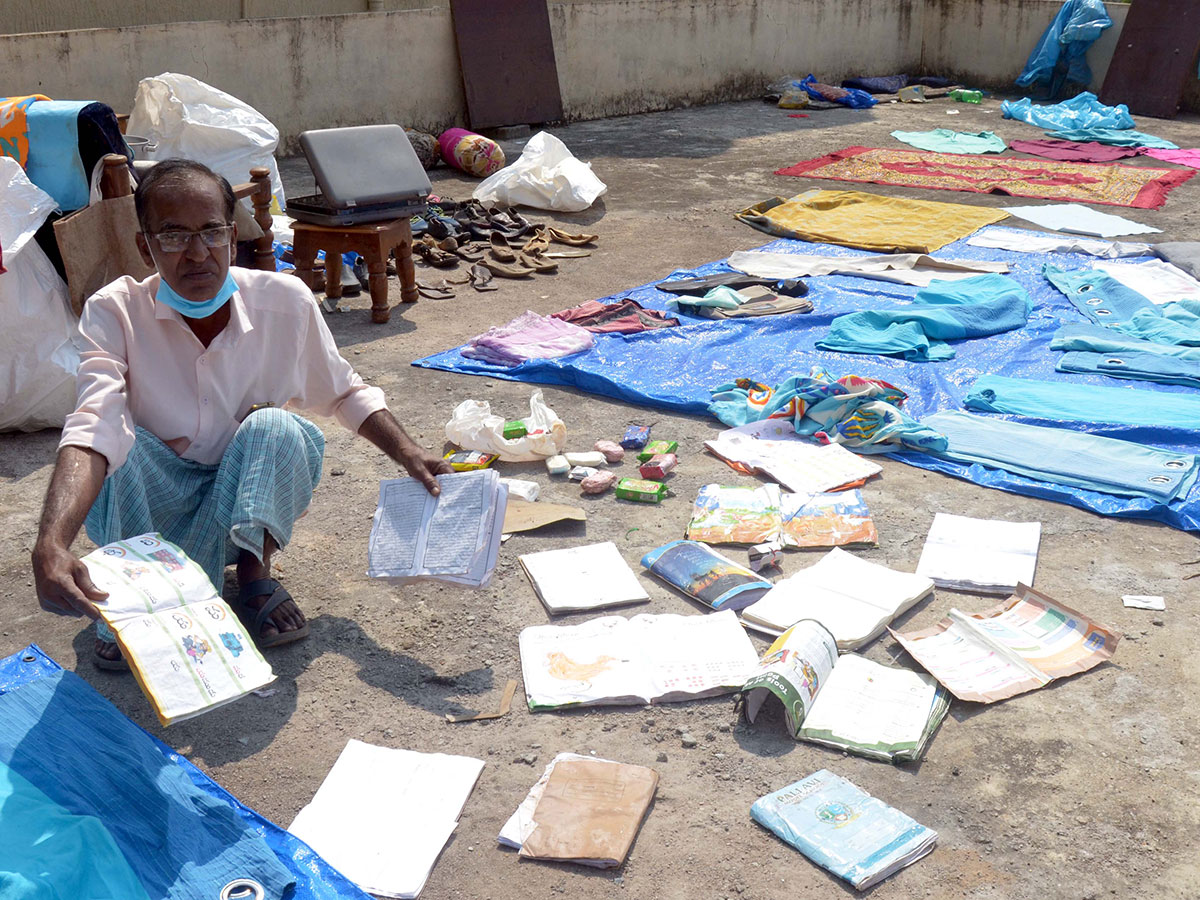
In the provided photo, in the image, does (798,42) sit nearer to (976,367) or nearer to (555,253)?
(555,253)

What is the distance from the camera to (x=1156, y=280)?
6062mm

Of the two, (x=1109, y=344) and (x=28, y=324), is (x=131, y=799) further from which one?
(x=1109, y=344)

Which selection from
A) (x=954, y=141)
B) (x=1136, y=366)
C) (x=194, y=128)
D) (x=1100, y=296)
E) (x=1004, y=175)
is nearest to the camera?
(x=1136, y=366)

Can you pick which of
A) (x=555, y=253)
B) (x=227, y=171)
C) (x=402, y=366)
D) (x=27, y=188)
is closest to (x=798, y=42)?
(x=555, y=253)

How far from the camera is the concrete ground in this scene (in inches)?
86.9

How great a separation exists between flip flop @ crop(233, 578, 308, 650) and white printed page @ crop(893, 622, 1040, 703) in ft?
5.20

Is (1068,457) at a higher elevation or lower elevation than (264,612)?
lower

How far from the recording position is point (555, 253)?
7035 millimetres

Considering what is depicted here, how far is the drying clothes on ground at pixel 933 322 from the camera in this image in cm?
520

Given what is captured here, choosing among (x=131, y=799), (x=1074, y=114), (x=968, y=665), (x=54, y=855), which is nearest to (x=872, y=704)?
(x=968, y=665)

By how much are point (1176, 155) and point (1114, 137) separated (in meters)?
0.85

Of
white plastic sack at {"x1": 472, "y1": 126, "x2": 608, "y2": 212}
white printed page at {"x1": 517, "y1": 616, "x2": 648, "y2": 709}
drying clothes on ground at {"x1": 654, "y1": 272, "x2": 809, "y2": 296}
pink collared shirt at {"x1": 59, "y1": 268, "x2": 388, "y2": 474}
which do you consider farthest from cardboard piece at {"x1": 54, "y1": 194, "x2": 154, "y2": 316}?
white plastic sack at {"x1": 472, "y1": 126, "x2": 608, "y2": 212}

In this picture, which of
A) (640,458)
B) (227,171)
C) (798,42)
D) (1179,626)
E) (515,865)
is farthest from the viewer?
(798,42)

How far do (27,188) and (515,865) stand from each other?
341cm
